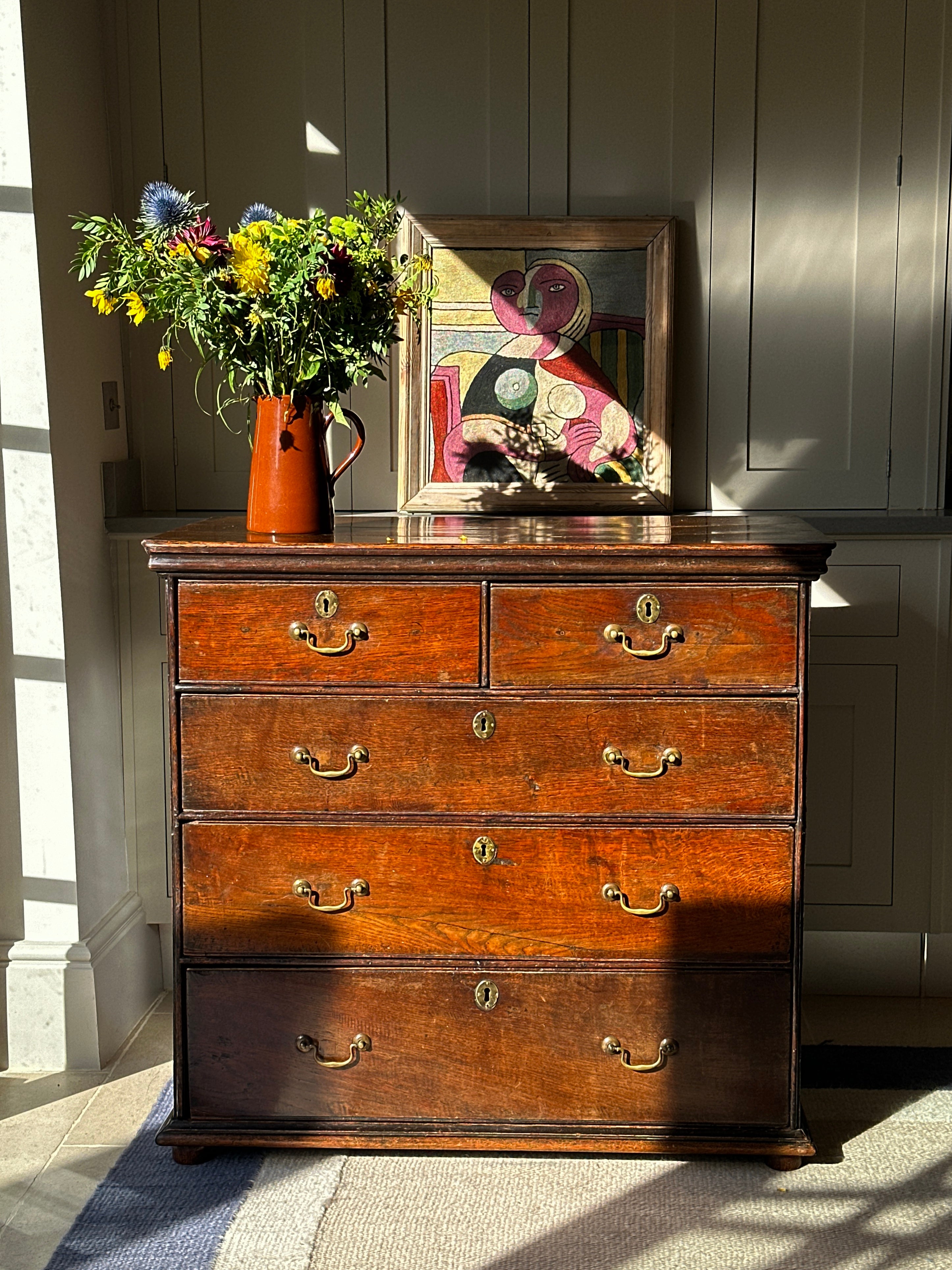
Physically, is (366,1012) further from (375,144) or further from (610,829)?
(375,144)

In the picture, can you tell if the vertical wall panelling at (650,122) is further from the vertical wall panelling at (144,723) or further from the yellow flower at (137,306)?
the vertical wall panelling at (144,723)

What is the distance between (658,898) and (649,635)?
495 mm

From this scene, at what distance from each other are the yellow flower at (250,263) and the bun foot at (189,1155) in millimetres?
1623

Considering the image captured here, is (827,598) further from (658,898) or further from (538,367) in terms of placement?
(658,898)

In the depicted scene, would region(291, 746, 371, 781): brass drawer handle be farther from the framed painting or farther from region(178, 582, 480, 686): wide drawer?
the framed painting

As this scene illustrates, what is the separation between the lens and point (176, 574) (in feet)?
7.72

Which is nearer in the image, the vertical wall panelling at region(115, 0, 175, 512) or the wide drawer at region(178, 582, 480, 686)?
the wide drawer at region(178, 582, 480, 686)

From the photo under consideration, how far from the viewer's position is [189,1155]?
2.49 metres

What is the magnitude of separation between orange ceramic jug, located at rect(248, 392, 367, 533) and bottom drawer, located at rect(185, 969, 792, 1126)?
0.86 metres

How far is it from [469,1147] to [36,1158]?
85 centimetres

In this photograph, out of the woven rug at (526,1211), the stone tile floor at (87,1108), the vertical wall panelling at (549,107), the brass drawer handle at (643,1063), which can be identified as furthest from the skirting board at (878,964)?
the vertical wall panelling at (549,107)

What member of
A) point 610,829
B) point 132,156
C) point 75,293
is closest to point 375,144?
point 132,156

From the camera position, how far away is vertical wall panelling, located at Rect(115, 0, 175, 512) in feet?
10.1

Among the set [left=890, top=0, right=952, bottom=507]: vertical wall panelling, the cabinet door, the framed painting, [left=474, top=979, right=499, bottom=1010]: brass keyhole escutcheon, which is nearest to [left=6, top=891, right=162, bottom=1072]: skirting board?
[left=474, top=979, right=499, bottom=1010]: brass keyhole escutcheon
